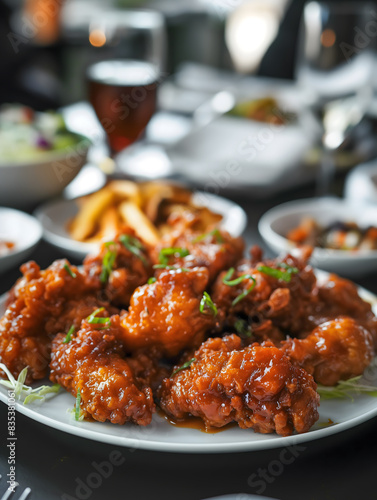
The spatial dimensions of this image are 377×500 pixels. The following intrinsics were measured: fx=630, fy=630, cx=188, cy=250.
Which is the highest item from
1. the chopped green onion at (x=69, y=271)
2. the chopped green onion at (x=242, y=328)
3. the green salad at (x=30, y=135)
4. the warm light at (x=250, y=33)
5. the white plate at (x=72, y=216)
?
the chopped green onion at (x=69, y=271)

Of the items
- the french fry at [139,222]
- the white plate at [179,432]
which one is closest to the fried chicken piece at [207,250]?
the french fry at [139,222]

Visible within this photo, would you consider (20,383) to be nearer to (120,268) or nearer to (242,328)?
(120,268)

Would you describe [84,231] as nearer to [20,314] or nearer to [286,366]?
[20,314]

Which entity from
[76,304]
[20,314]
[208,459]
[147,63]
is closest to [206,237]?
[76,304]

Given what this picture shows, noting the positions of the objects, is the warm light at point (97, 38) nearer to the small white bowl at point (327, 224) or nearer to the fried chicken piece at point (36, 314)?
the small white bowl at point (327, 224)

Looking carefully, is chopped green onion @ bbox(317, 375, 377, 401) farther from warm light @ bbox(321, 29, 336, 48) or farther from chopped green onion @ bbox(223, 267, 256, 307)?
warm light @ bbox(321, 29, 336, 48)

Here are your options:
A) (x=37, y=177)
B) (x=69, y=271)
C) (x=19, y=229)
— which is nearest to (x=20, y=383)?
(x=69, y=271)
